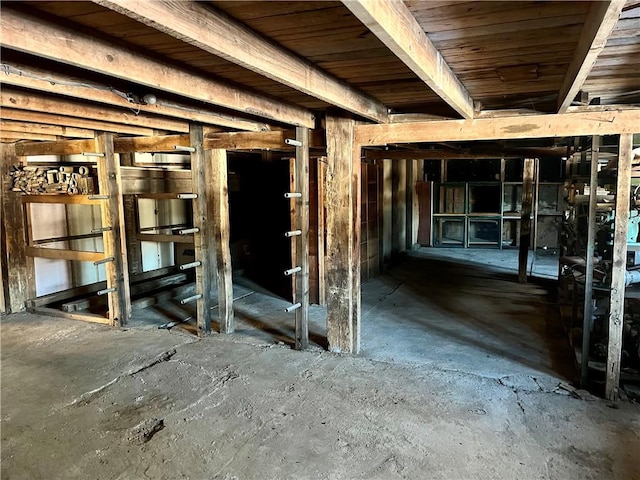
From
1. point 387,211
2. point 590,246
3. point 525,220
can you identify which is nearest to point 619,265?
point 590,246

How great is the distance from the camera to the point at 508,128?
301 centimetres

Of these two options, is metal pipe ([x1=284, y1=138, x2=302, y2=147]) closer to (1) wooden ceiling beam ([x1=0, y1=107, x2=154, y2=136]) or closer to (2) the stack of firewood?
(1) wooden ceiling beam ([x1=0, y1=107, x2=154, y2=136])

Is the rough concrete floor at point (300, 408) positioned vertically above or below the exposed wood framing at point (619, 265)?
below

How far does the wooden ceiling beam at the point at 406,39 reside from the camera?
4.34 ft

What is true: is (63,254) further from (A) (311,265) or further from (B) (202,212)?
(A) (311,265)

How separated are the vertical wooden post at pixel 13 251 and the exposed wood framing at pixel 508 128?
3887 mm

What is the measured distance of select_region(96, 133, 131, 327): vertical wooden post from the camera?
14.3 feet

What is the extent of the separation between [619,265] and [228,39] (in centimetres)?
262

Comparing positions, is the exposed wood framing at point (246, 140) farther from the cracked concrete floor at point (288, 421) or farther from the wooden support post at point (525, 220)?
the wooden support post at point (525, 220)

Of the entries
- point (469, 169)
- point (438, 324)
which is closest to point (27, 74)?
point (438, 324)

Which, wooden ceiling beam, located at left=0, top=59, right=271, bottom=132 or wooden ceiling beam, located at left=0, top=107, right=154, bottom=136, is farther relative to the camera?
wooden ceiling beam, located at left=0, top=107, right=154, bottom=136

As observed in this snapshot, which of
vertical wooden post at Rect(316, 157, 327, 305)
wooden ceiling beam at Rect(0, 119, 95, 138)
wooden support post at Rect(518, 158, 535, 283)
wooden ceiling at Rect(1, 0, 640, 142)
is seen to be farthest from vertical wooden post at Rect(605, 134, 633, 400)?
wooden ceiling beam at Rect(0, 119, 95, 138)

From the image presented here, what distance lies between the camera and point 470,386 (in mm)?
3074

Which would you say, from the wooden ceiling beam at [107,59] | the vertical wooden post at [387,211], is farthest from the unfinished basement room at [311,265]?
the vertical wooden post at [387,211]
